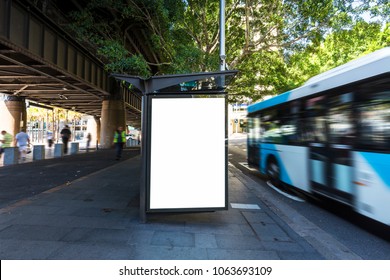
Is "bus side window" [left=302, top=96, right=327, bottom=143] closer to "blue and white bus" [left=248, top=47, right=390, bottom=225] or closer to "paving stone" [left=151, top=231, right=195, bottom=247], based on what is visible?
"blue and white bus" [left=248, top=47, right=390, bottom=225]

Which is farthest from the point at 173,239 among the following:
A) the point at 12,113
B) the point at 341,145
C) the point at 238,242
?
the point at 12,113

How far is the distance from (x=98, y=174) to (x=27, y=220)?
5530mm

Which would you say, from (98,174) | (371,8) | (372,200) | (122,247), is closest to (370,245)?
(372,200)

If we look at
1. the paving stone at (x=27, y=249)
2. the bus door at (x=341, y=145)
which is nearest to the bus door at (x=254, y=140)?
the bus door at (x=341, y=145)

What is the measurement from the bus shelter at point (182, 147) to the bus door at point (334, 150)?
94.8 inches

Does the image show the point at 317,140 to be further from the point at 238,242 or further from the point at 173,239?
the point at 173,239

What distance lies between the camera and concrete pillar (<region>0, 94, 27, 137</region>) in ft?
81.8

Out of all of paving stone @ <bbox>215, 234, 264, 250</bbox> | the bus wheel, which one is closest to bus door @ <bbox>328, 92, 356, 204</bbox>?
paving stone @ <bbox>215, 234, 264, 250</bbox>

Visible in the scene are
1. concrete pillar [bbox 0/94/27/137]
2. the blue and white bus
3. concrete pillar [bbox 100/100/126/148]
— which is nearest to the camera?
the blue and white bus

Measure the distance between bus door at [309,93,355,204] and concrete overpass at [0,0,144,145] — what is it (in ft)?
14.2

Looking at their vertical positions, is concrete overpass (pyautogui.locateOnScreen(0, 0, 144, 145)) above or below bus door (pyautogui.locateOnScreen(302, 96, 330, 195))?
above

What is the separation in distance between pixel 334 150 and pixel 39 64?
47.4 feet

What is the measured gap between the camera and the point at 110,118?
2786 centimetres

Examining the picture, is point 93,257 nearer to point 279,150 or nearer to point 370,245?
point 370,245
